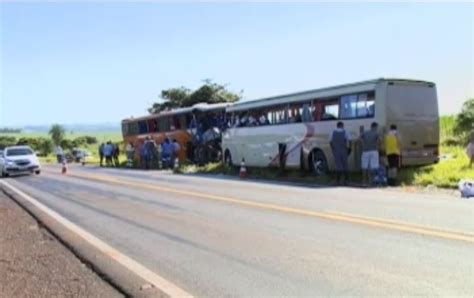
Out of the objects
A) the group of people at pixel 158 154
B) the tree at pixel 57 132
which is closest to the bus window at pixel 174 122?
the group of people at pixel 158 154

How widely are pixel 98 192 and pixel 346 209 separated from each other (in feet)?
31.5

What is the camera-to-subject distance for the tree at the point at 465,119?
40281 millimetres

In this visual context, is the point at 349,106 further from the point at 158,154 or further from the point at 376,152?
the point at 158,154

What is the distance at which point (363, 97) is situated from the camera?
2172 centimetres

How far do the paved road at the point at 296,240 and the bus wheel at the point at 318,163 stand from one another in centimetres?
598

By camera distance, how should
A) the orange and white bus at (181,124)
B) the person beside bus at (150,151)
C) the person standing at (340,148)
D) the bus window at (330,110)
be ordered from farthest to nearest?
the person beside bus at (150,151) < the orange and white bus at (181,124) < the bus window at (330,110) < the person standing at (340,148)

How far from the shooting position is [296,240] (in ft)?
33.0

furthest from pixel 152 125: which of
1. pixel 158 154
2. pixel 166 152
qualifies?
pixel 166 152

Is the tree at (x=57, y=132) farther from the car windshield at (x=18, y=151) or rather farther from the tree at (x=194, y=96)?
the car windshield at (x=18, y=151)

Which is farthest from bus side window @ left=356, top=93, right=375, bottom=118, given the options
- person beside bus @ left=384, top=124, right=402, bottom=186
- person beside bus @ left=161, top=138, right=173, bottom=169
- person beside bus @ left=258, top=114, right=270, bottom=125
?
person beside bus @ left=161, top=138, right=173, bottom=169

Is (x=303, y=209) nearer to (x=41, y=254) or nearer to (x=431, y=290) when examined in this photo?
(x=41, y=254)

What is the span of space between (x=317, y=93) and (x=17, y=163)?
58.9 feet

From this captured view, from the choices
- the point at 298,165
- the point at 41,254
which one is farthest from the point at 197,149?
the point at 41,254

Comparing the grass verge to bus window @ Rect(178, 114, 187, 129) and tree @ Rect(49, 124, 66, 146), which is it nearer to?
bus window @ Rect(178, 114, 187, 129)
